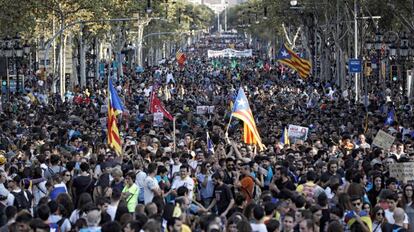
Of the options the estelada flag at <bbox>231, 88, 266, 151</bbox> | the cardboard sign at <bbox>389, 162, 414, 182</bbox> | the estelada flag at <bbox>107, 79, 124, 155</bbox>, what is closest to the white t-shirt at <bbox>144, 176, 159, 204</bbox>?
the cardboard sign at <bbox>389, 162, 414, 182</bbox>

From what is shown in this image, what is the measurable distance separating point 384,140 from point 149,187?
6.73 m

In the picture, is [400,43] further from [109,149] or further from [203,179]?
[203,179]

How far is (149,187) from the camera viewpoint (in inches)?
671

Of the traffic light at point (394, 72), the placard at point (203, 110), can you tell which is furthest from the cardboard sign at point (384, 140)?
the traffic light at point (394, 72)

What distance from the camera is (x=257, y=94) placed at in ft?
158

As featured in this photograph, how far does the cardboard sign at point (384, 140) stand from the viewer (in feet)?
73.2

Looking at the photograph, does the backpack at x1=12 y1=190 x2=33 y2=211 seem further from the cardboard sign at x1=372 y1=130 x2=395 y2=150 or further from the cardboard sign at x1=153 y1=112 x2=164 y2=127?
the cardboard sign at x1=153 y1=112 x2=164 y2=127

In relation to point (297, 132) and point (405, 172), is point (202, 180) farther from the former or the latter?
point (297, 132)

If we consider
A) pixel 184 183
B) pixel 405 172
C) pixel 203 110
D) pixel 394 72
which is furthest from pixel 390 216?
pixel 394 72

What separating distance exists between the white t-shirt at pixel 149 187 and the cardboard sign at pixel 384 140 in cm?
639

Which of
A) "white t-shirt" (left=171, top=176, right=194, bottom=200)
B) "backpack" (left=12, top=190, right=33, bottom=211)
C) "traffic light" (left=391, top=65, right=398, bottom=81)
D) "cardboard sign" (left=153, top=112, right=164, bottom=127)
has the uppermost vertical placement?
"white t-shirt" (left=171, top=176, right=194, bottom=200)

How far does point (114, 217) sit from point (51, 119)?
1961cm

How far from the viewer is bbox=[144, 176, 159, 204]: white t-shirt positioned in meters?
17.0

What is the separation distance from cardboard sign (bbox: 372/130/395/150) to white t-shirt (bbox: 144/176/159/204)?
252 inches
